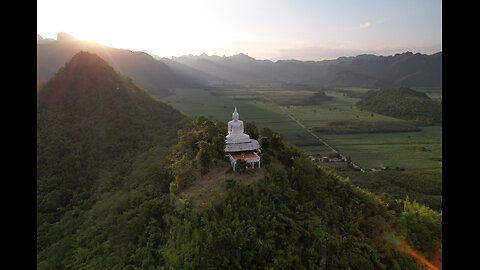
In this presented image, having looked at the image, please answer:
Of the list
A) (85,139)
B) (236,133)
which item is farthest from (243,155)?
(85,139)

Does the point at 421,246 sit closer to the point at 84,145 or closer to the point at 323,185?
the point at 323,185

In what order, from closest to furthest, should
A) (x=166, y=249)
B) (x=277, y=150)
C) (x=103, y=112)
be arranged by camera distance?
(x=166, y=249) < (x=277, y=150) < (x=103, y=112)

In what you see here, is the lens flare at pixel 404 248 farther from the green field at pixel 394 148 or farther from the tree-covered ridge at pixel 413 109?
the tree-covered ridge at pixel 413 109

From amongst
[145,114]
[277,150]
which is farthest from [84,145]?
[277,150]

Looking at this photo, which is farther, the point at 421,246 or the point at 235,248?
the point at 421,246

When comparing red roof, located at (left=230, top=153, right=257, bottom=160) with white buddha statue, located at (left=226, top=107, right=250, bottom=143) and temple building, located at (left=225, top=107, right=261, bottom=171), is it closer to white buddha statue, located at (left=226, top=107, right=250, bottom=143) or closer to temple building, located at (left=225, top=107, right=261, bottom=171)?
temple building, located at (left=225, top=107, right=261, bottom=171)

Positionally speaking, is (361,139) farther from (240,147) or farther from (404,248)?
(240,147)

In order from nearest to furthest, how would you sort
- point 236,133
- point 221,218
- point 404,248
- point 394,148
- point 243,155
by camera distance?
point 221,218, point 404,248, point 243,155, point 236,133, point 394,148
